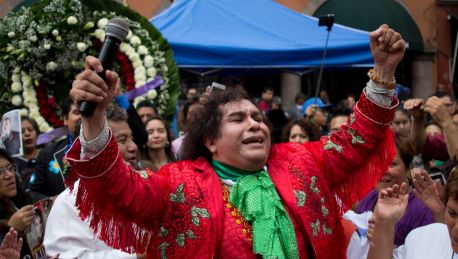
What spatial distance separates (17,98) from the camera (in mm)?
6113

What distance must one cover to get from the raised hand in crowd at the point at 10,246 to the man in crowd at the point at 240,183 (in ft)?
2.68

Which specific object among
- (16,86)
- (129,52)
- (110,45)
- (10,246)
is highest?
(129,52)

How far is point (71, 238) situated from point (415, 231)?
1643 mm

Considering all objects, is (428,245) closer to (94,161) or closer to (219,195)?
(219,195)

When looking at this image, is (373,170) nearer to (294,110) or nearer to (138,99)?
(138,99)

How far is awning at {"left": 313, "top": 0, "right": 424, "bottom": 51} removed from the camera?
1862 cm

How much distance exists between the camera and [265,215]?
2.96 m

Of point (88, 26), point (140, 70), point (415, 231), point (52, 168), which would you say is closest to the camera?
point (415, 231)

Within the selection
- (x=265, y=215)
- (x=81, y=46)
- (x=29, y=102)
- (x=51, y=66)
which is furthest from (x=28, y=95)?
(x=265, y=215)

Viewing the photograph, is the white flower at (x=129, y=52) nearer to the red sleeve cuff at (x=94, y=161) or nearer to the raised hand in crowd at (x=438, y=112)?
the raised hand in crowd at (x=438, y=112)

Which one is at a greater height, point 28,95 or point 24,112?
point 28,95

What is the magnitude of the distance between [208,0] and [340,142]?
296 inches

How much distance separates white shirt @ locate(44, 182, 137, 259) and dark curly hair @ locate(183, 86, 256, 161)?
0.62 metres

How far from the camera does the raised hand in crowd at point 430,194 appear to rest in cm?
384
